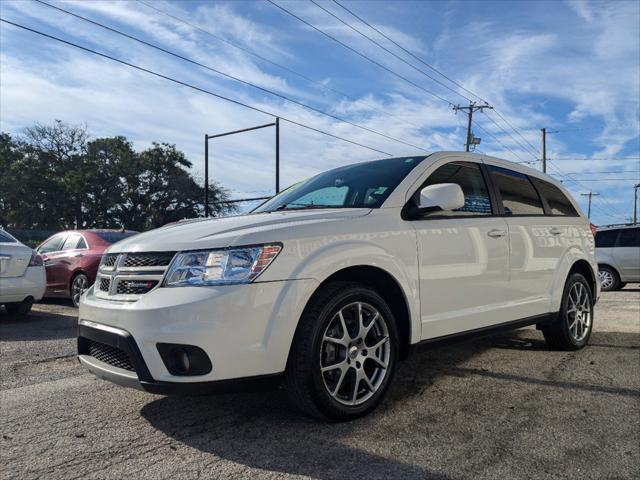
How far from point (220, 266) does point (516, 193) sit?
10.1 ft

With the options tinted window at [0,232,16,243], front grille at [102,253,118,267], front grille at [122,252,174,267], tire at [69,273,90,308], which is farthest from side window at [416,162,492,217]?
tire at [69,273,90,308]

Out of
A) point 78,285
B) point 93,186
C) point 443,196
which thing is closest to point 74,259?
point 78,285

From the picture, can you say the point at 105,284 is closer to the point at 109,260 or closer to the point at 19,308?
the point at 109,260

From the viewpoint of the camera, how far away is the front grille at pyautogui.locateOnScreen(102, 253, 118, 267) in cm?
335

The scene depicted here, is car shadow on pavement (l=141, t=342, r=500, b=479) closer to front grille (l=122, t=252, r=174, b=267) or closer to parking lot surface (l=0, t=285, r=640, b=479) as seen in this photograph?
parking lot surface (l=0, t=285, r=640, b=479)

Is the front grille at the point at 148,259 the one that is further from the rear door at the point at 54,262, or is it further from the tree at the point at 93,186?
the tree at the point at 93,186

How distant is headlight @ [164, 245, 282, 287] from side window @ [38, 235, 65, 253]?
24.2 feet

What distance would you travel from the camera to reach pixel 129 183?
47.8 m

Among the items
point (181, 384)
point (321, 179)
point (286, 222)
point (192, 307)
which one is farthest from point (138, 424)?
point (321, 179)

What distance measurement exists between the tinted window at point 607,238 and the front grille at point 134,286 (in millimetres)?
13057

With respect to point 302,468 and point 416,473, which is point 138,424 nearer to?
point 302,468

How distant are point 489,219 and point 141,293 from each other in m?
2.71

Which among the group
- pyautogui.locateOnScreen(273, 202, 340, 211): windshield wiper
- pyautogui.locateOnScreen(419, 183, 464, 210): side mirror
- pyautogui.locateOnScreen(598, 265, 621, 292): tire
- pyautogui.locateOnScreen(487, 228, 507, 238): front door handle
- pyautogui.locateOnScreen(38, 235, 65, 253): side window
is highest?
pyautogui.locateOnScreen(419, 183, 464, 210): side mirror

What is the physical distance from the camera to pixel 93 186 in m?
45.6
